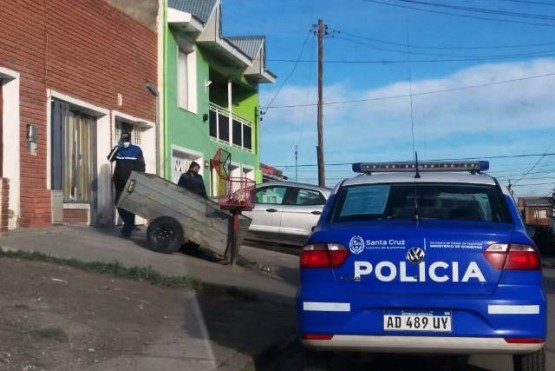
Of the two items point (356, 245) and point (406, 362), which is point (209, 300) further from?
point (356, 245)

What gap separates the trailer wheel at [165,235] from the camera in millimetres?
13148

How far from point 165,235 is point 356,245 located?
25.3 feet

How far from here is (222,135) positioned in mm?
25906

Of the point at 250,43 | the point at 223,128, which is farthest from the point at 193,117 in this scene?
the point at 250,43

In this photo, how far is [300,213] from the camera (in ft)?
57.5

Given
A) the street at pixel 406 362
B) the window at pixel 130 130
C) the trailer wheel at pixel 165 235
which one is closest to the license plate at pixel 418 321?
the street at pixel 406 362

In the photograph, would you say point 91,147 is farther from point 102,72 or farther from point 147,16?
point 147,16

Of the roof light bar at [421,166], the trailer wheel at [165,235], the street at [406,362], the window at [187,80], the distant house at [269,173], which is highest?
the window at [187,80]

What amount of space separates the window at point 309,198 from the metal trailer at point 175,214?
4592mm

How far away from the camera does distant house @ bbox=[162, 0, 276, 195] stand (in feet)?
67.8

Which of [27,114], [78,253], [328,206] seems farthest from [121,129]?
[328,206]

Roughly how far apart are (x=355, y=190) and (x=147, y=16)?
13.9 meters

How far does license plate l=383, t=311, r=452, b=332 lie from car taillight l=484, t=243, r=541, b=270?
50 centimetres

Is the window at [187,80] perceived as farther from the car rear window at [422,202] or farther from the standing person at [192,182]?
the car rear window at [422,202]
